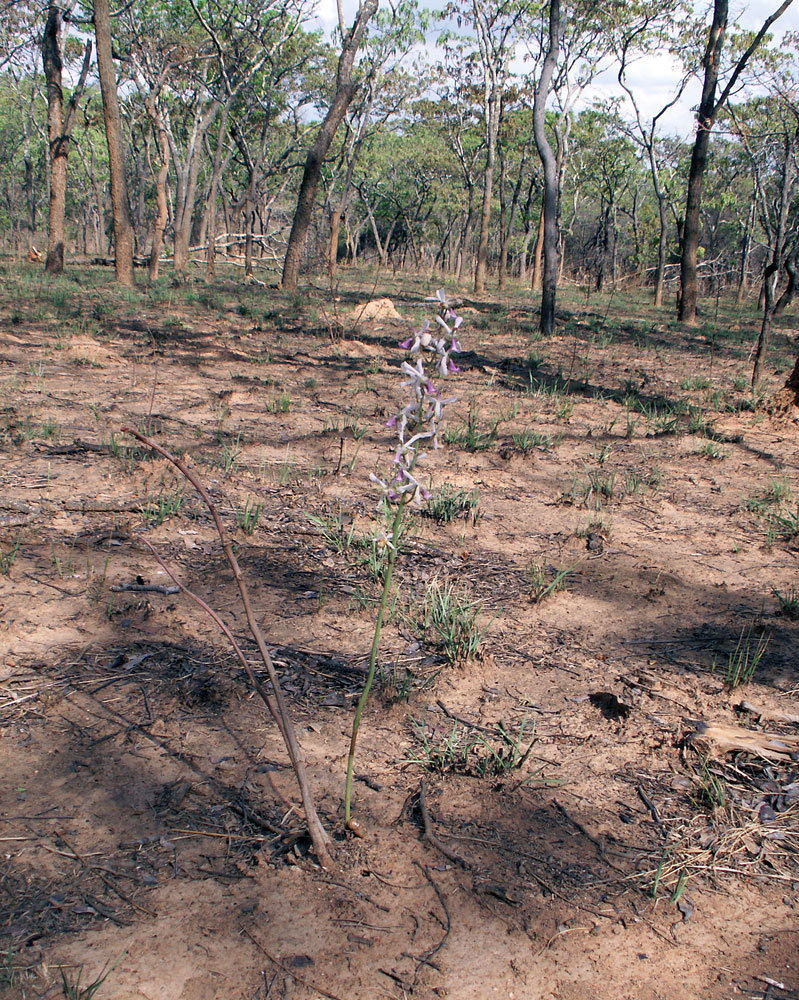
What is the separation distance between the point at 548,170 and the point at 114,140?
7.41 m

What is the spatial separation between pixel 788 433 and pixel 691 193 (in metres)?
9.52

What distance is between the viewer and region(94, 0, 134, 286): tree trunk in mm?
12305

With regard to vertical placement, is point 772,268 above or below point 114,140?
below

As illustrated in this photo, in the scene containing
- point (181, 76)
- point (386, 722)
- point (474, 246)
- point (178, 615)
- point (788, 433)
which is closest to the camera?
point (386, 722)

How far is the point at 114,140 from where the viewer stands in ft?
40.7

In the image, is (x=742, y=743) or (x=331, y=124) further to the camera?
(x=331, y=124)

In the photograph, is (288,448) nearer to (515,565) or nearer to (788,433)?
(515,565)

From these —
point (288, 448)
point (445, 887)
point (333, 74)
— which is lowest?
point (445, 887)

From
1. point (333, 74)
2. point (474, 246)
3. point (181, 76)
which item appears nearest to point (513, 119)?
point (333, 74)

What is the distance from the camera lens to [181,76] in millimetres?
20578

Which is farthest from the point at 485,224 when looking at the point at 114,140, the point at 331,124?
the point at 114,140

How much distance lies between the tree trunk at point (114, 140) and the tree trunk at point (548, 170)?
6.91 metres

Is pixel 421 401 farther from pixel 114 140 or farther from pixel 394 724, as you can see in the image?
pixel 114 140

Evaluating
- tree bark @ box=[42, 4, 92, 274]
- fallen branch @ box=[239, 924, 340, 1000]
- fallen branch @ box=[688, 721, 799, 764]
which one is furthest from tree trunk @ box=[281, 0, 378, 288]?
fallen branch @ box=[239, 924, 340, 1000]
